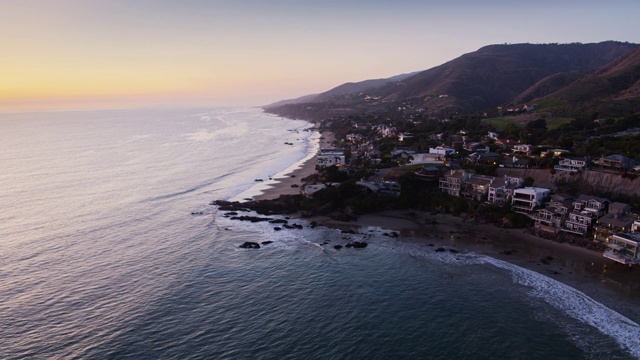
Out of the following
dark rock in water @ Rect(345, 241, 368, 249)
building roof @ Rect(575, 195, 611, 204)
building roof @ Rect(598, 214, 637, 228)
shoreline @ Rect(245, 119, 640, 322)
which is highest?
building roof @ Rect(575, 195, 611, 204)

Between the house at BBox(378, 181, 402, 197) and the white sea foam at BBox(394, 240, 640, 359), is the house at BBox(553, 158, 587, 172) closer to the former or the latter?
the house at BBox(378, 181, 402, 197)

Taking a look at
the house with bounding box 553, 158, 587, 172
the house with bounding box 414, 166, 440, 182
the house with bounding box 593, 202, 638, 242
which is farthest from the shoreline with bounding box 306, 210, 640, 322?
the house with bounding box 553, 158, 587, 172

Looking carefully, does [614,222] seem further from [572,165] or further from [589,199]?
[572,165]

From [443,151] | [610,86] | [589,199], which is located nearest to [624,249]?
[589,199]

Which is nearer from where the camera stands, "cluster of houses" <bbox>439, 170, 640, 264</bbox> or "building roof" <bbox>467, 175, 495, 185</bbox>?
"cluster of houses" <bbox>439, 170, 640, 264</bbox>

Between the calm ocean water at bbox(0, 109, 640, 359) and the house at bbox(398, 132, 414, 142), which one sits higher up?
the house at bbox(398, 132, 414, 142)

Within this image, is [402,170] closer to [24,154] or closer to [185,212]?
[185,212]

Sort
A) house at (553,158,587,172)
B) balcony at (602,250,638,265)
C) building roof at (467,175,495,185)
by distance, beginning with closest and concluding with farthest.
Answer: balcony at (602,250,638,265) < house at (553,158,587,172) < building roof at (467,175,495,185)

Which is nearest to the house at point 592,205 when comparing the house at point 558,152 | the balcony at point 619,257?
the balcony at point 619,257
